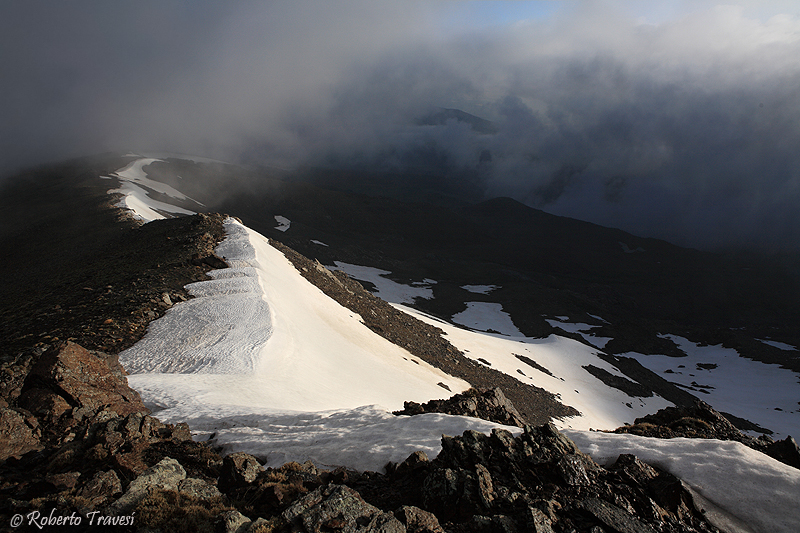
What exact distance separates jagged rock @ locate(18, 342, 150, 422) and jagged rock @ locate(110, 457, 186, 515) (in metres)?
3.69

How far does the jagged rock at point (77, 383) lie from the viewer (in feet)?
28.9

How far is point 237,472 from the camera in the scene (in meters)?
6.78

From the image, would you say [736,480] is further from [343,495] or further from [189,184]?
[189,184]

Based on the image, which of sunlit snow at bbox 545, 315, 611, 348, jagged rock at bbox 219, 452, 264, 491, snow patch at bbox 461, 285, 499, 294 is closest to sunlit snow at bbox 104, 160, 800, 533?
jagged rock at bbox 219, 452, 264, 491

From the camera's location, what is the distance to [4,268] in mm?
32000

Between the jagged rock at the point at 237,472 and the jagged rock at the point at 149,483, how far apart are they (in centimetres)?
63

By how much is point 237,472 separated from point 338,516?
2417 mm

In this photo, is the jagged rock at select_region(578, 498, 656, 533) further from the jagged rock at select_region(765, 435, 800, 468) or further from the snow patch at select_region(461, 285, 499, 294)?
the snow patch at select_region(461, 285, 499, 294)

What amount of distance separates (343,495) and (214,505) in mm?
1903

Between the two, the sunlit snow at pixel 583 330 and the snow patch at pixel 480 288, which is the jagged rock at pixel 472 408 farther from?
the snow patch at pixel 480 288

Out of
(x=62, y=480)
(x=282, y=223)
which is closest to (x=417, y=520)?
(x=62, y=480)

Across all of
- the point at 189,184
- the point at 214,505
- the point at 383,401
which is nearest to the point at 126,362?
the point at 383,401

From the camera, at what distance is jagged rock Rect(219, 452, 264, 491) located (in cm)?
Answer: 670

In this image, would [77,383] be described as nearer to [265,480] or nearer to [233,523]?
[265,480]
